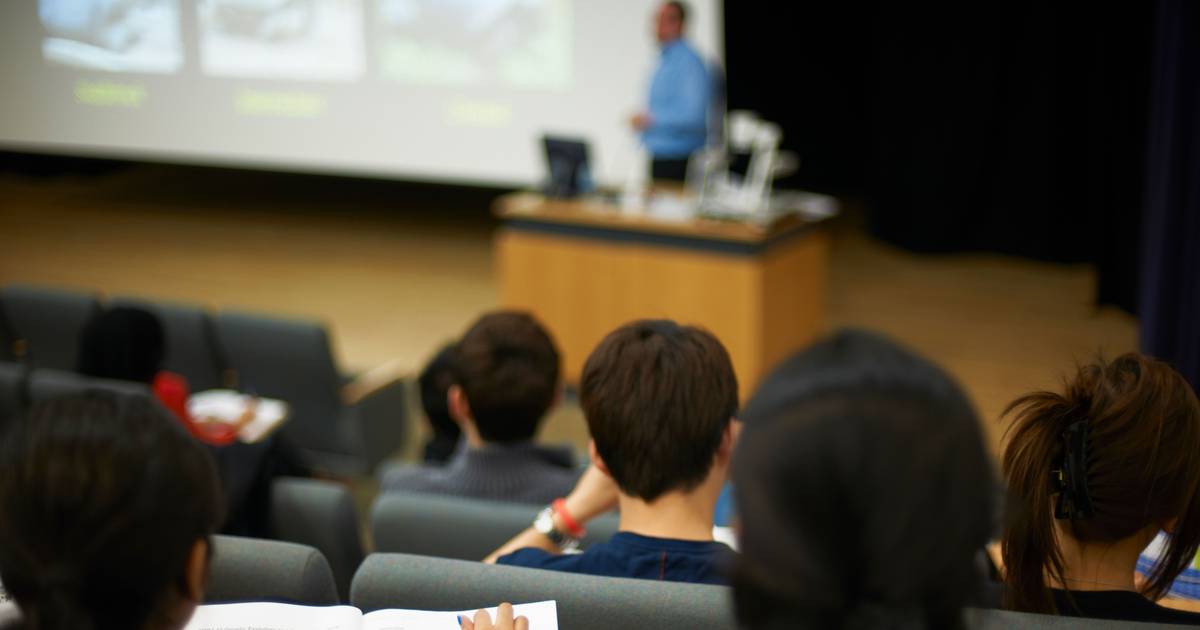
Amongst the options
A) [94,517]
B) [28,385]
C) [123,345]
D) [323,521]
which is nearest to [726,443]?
[94,517]

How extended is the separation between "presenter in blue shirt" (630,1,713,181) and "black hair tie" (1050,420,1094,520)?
14.1 ft

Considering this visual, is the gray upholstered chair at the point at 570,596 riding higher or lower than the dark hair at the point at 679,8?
lower

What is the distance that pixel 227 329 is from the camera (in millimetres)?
4098

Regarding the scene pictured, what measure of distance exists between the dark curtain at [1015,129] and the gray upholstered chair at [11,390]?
528 centimetres

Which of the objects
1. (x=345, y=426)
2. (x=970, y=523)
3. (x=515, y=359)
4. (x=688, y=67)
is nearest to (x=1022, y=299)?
(x=688, y=67)

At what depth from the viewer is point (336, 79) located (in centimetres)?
731

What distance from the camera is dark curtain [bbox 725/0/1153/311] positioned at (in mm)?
6328

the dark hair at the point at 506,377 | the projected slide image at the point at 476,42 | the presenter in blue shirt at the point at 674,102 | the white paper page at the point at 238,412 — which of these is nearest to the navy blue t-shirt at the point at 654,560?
the dark hair at the point at 506,377

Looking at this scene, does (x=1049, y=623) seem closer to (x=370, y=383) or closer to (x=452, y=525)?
(x=452, y=525)

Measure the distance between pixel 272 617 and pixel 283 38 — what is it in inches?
245

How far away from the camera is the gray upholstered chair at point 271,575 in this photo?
Answer: 5.81ft

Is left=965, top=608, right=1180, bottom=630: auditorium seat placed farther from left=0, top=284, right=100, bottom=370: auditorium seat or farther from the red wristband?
left=0, top=284, right=100, bottom=370: auditorium seat

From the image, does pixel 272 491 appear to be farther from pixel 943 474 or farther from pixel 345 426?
pixel 943 474

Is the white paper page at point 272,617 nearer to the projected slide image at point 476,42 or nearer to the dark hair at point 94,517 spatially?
the dark hair at point 94,517
